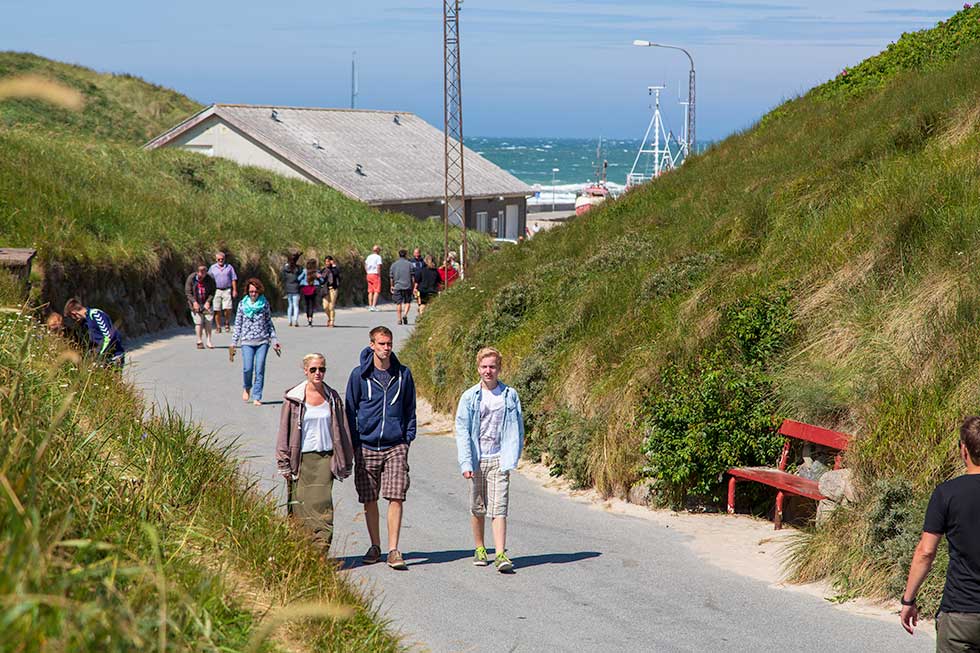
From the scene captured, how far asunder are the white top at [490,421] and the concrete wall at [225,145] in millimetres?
44555

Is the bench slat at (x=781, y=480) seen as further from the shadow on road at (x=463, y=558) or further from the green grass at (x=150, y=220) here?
the green grass at (x=150, y=220)

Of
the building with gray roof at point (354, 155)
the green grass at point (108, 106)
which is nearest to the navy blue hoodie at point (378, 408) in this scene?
the building with gray roof at point (354, 155)

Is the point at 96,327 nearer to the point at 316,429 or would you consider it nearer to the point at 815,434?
the point at 316,429

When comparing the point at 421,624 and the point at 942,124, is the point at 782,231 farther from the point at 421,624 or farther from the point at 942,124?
the point at 421,624

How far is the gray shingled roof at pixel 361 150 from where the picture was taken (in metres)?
54.2

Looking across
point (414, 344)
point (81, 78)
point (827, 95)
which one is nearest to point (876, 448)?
point (414, 344)

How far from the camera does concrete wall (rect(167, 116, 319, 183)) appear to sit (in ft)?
178

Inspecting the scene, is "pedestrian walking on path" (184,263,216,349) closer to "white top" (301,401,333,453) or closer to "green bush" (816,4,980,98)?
"green bush" (816,4,980,98)

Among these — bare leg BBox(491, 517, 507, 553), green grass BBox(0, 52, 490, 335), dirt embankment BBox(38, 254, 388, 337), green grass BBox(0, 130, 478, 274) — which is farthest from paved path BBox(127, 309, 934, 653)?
green grass BBox(0, 130, 478, 274)

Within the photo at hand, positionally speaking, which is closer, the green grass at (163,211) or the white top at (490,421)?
the white top at (490,421)

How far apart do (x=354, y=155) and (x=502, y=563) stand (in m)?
48.6

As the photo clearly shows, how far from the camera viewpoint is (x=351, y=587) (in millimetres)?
8281

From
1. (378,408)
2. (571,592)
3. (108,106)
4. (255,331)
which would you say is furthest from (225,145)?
(571,592)

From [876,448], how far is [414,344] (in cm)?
1377
